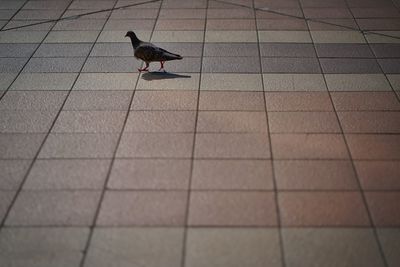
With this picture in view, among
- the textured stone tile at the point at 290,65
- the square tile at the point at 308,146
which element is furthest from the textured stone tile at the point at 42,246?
the textured stone tile at the point at 290,65

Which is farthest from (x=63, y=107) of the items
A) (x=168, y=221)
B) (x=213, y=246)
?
(x=213, y=246)

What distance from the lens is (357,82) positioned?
215 inches

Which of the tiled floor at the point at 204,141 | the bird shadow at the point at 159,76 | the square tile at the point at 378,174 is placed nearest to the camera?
the tiled floor at the point at 204,141

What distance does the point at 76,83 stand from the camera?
18.1ft

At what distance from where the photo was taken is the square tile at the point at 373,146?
427 cm

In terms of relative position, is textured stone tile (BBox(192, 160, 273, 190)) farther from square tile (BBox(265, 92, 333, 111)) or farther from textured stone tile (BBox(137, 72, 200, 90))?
textured stone tile (BBox(137, 72, 200, 90))

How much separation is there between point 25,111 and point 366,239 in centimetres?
374

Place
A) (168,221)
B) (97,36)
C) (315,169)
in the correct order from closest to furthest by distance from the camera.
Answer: (168,221), (315,169), (97,36)

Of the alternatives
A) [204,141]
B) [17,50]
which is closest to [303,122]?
[204,141]

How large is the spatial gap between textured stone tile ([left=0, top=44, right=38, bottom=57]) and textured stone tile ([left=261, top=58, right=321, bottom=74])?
324cm

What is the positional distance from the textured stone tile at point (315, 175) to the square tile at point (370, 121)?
63 cm

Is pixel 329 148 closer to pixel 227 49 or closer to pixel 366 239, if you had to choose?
pixel 366 239

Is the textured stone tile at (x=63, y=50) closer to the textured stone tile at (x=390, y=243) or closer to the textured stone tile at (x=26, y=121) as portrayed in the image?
the textured stone tile at (x=26, y=121)

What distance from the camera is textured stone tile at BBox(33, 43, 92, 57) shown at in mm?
6160
